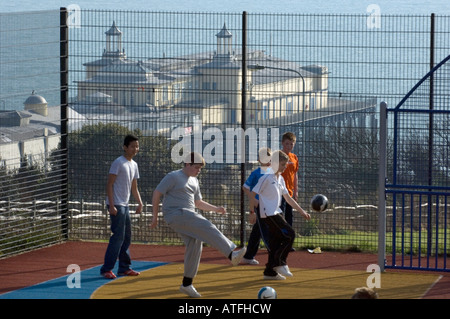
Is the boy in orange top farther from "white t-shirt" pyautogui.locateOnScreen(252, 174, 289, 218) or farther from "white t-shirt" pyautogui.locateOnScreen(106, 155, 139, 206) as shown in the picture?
"white t-shirt" pyautogui.locateOnScreen(106, 155, 139, 206)

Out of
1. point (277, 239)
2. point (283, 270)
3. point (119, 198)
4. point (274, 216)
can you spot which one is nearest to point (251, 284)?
point (283, 270)

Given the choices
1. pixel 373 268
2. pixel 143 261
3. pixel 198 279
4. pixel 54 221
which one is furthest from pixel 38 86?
pixel 373 268

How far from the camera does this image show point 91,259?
13633 millimetres

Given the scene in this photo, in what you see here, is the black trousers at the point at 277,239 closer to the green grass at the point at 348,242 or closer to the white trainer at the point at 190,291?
the white trainer at the point at 190,291

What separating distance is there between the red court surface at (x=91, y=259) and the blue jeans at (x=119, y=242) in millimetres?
914

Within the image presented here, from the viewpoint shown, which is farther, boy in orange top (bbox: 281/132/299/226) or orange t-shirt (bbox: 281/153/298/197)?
orange t-shirt (bbox: 281/153/298/197)

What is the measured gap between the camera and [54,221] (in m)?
14.9

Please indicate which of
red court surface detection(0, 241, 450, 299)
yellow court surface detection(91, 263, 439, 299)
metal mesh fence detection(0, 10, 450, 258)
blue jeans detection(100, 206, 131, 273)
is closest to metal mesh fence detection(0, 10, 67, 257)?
metal mesh fence detection(0, 10, 450, 258)

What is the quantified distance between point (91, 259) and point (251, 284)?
2.98m

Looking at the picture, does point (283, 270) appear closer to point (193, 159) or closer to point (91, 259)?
point (193, 159)

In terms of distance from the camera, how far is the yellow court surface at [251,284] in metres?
11.1

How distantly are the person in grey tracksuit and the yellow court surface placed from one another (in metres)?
0.60

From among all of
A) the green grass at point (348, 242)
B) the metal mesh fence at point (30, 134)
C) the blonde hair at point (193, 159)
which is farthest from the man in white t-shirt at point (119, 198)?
the green grass at point (348, 242)

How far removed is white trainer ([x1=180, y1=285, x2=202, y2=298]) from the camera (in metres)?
10.9
